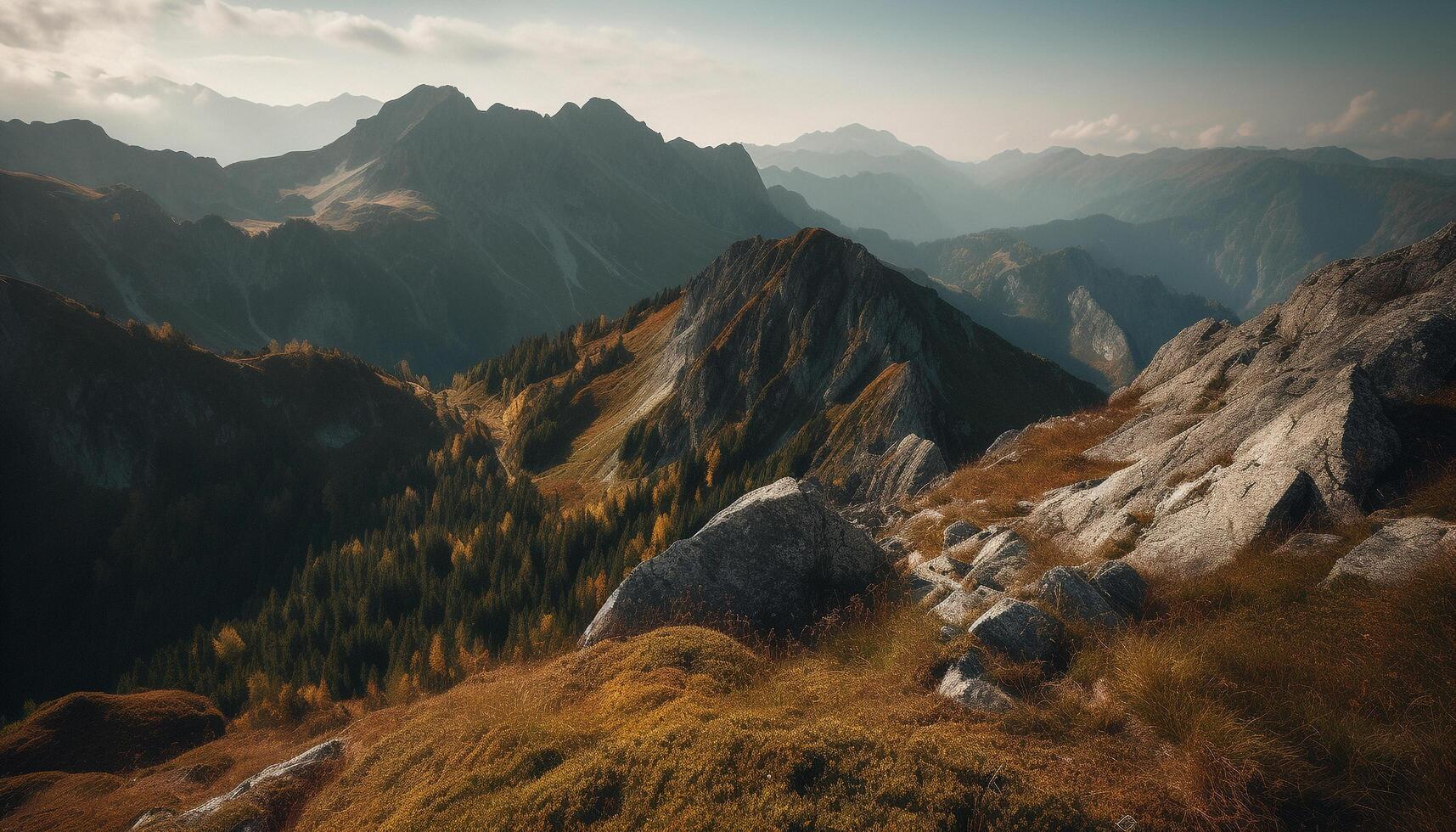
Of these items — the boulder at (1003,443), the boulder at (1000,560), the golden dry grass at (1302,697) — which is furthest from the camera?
the boulder at (1003,443)

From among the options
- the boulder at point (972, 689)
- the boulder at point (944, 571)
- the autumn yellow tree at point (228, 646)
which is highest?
the boulder at point (972, 689)

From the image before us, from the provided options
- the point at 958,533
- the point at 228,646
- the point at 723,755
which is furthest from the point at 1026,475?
the point at 228,646

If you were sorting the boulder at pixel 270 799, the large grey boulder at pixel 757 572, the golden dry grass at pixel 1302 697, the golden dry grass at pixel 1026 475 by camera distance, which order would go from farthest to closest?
the golden dry grass at pixel 1026 475 < the large grey boulder at pixel 757 572 < the boulder at pixel 270 799 < the golden dry grass at pixel 1302 697

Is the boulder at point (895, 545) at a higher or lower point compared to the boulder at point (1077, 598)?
lower

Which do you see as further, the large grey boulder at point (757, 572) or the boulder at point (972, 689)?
the large grey boulder at point (757, 572)

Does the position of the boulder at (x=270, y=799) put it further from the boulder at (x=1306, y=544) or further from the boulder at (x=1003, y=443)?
the boulder at (x=1003, y=443)

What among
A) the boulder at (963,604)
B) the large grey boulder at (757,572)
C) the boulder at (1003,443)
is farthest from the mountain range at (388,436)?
the boulder at (963,604)
